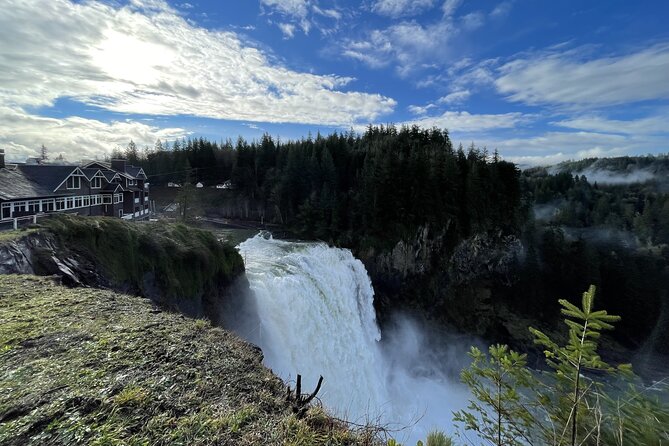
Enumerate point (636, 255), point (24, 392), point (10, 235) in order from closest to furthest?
point (24, 392) → point (10, 235) → point (636, 255)

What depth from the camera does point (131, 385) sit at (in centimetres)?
477

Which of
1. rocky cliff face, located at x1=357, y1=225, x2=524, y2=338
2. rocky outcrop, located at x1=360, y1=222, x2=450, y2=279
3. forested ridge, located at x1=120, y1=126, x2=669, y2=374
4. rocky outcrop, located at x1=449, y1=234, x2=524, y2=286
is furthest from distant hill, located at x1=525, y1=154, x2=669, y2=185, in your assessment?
rocky outcrop, located at x1=360, y1=222, x2=450, y2=279

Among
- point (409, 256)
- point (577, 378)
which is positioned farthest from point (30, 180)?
point (409, 256)

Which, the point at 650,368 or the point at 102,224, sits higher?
the point at 102,224

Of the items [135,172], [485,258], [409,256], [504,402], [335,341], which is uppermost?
[135,172]

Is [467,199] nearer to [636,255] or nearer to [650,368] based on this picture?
[650,368]

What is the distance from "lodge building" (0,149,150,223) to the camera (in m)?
18.7

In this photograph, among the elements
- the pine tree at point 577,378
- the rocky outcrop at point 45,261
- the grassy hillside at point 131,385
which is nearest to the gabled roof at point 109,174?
the rocky outcrop at point 45,261

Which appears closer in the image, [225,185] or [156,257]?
[156,257]

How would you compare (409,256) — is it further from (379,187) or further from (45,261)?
(45,261)

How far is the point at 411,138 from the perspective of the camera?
5169cm

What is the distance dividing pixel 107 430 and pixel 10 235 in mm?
10164

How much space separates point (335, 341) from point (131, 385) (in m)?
15.4

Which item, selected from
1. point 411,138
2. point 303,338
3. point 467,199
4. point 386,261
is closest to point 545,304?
point 467,199
